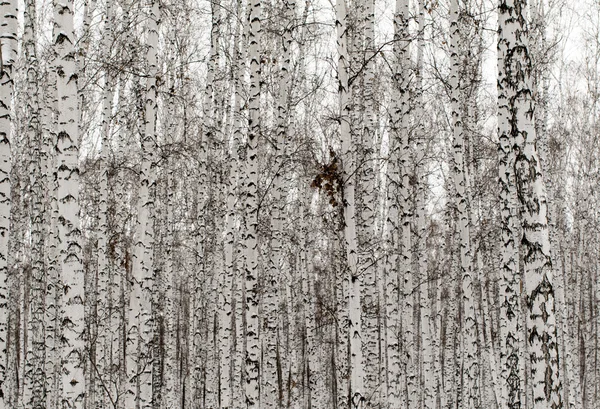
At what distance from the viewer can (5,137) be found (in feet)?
23.1

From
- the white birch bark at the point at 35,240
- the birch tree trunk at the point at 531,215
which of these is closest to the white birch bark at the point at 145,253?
the white birch bark at the point at 35,240

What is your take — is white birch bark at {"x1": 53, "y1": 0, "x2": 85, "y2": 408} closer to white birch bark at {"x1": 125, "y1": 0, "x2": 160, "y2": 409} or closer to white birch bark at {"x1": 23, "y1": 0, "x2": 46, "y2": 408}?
white birch bark at {"x1": 125, "y1": 0, "x2": 160, "y2": 409}

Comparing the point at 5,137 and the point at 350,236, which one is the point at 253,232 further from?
the point at 5,137

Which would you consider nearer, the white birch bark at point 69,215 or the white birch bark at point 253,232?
the white birch bark at point 69,215

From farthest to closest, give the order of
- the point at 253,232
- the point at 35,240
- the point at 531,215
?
the point at 35,240, the point at 253,232, the point at 531,215

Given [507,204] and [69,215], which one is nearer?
[69,215]

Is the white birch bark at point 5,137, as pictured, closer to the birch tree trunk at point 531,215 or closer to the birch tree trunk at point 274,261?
the birch tree trunk at point 274,261

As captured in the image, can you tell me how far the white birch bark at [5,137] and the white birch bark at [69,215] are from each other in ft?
2.60

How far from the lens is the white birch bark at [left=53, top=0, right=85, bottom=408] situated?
649 centimetres

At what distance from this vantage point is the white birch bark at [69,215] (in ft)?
21.3

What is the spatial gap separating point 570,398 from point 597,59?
11363mm

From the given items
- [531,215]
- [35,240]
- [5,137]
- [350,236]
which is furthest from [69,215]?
[35,240]

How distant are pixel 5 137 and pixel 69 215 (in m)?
1.40

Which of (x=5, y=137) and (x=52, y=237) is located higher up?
(x=5, y=137)
